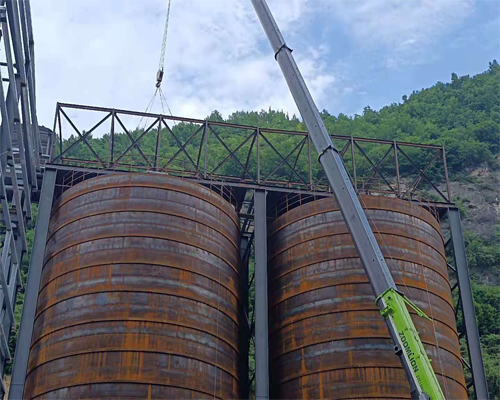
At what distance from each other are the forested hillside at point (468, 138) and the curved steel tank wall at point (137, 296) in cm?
3341

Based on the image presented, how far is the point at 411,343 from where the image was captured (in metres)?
23.9

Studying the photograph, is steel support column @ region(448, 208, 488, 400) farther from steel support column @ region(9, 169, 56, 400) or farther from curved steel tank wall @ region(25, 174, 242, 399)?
steel support column @ region(9, 169, 56, 400)

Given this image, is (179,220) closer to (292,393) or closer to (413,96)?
(292,393)

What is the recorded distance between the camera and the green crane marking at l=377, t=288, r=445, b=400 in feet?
75.7

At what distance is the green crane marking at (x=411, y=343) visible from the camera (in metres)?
23.1

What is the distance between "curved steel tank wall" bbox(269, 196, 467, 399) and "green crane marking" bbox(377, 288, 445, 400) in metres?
7.62

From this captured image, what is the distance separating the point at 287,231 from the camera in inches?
1491

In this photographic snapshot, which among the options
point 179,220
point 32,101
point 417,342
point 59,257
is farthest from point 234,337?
point 32,101

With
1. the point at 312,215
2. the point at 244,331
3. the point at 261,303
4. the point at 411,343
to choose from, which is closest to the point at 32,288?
the point at 261,303

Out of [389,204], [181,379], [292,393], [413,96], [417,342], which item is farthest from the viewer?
[413,96]

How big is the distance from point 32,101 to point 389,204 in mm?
18560

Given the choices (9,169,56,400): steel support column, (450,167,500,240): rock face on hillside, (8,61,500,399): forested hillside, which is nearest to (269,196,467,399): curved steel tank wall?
(9,169,56,400): steel support column

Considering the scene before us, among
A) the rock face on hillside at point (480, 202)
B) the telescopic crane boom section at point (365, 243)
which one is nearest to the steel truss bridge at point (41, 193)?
the telescopic crane boom section at point (365, 243)

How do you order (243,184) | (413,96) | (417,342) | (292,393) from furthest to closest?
(413,96)
(243,184)
(292,393)
(417,342)
